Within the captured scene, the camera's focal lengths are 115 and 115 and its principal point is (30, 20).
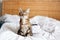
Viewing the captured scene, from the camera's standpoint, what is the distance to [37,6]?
228 centimetres

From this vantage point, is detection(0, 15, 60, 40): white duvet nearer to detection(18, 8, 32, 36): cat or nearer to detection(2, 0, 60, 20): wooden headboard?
detection(18, 8, 32, 36): cat

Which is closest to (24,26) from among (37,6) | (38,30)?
Result: (38,30)

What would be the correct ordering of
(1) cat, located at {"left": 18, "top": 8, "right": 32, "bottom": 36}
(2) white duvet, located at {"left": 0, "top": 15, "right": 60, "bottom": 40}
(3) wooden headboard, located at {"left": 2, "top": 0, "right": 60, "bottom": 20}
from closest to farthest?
(2) white duvet, located at {"left": 0, "top": 15, "right": 60, "bottom": 40} < (1) cat, located at {"left": 18, "top": 8, "right": 32, "bottom": 36} < (3) wooden headboard, located at {"left": 2, "top": 0, "right": 60, "bottom": 20}

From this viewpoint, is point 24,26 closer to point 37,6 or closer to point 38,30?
point 38,30

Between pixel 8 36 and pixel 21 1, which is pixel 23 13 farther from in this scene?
pixel 21 1

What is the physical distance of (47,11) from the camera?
224 cm

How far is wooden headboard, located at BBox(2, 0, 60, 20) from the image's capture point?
87.0 inches

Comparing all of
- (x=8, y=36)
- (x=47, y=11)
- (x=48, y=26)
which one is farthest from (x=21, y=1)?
(x=8, y=36)

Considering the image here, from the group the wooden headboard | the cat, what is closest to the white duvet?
the cat

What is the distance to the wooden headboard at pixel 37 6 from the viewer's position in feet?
7.25

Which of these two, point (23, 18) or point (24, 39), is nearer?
point (24, 39)

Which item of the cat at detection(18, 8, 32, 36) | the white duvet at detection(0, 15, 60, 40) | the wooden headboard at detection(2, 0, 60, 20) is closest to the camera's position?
the white duvet at detection(0, 15, 60, 40)

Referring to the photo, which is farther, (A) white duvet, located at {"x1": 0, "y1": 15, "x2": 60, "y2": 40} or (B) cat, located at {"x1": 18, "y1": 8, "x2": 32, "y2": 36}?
(B) cat, located at {"x1": 18, "y1": 8, "x2": 32, "y2": 36}

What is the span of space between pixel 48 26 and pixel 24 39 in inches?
27.0
